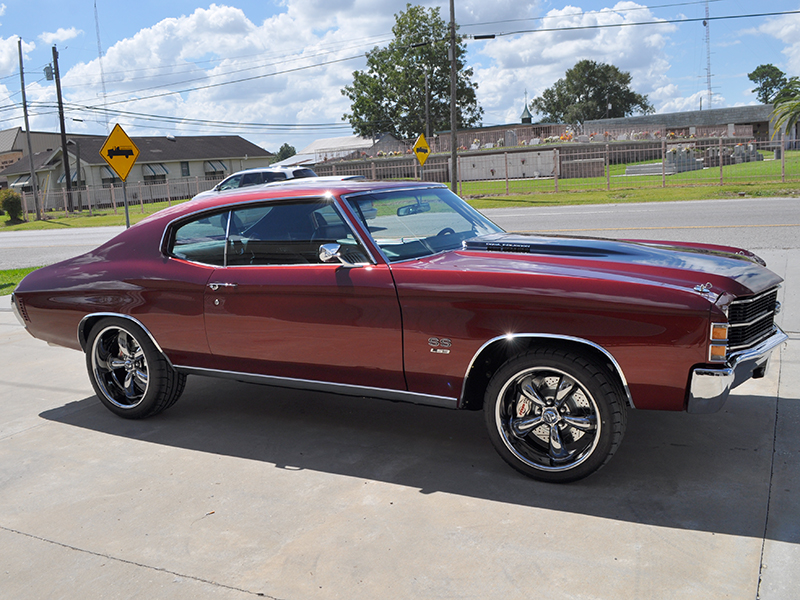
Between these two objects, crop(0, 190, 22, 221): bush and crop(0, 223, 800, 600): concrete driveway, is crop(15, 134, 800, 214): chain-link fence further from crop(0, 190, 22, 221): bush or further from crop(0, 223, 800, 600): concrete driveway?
crop(0, 223, 800, 600): concrete driveway

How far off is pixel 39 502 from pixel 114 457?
0.62 meters

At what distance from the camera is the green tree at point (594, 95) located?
11350cm

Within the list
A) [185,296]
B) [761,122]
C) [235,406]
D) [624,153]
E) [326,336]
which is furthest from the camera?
[761,122]

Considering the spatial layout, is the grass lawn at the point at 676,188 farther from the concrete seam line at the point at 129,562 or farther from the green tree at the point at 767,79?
the green tree at the point at 767,79

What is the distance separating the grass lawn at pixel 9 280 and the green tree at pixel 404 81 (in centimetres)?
6457

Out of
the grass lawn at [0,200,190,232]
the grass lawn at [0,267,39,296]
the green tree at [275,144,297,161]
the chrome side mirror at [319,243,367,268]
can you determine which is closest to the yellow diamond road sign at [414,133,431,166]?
the grass lawn at [0,200,190,232]

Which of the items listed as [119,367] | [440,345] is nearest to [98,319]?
[119,367]

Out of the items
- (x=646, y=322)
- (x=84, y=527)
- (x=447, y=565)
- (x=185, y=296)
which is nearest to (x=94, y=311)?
(x=185, y=296)

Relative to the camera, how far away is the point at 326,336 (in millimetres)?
4289

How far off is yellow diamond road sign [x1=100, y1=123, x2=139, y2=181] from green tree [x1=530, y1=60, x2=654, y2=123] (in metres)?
107

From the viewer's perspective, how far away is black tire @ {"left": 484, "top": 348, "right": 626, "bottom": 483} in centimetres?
359

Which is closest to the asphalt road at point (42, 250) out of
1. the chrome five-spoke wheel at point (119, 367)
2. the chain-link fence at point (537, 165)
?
the chrome five-spoke wheel at point (119, 367)

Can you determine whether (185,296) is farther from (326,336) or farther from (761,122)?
(761,122)

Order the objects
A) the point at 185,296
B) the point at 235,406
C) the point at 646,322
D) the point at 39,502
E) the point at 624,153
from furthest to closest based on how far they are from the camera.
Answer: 1. the point at 624,153
2. the point at 235,406
3. the point at 185,296
4. the point at 39,502
5. the point at 646,322
